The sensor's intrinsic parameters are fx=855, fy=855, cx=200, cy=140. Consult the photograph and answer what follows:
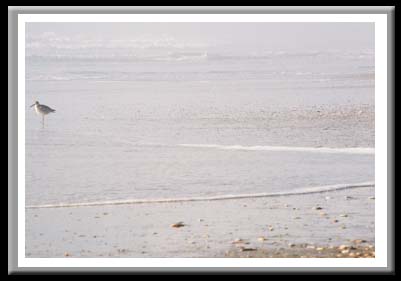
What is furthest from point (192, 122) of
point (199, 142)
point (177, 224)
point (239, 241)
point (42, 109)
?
point (239, 241)

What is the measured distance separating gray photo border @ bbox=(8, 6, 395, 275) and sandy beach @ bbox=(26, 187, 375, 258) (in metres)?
0.09

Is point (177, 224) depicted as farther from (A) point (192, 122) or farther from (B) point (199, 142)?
(A) point (192, 122)

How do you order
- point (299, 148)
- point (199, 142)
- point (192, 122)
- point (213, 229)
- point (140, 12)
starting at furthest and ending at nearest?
point (192, 122) < point (199, 142) < point (299, 148) < point (213, 229) < point (140, 12)

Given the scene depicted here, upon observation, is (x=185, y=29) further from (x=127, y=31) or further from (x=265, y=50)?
(x=265, y=50)

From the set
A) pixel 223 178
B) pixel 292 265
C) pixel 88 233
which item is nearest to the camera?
pixel 292 265

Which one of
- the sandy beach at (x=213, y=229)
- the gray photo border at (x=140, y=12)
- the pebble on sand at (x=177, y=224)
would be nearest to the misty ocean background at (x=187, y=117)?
the sandy beach at (x=213, y=229)

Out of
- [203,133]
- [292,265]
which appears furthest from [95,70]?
[292,265]

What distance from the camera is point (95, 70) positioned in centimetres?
930

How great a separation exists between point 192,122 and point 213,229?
2.24 meters

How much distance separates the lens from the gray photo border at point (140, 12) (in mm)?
4551

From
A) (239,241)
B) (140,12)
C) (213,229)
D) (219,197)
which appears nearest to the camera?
Answer: (140,12)

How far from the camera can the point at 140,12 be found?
4559 mm

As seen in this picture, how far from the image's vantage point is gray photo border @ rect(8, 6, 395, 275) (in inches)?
179
